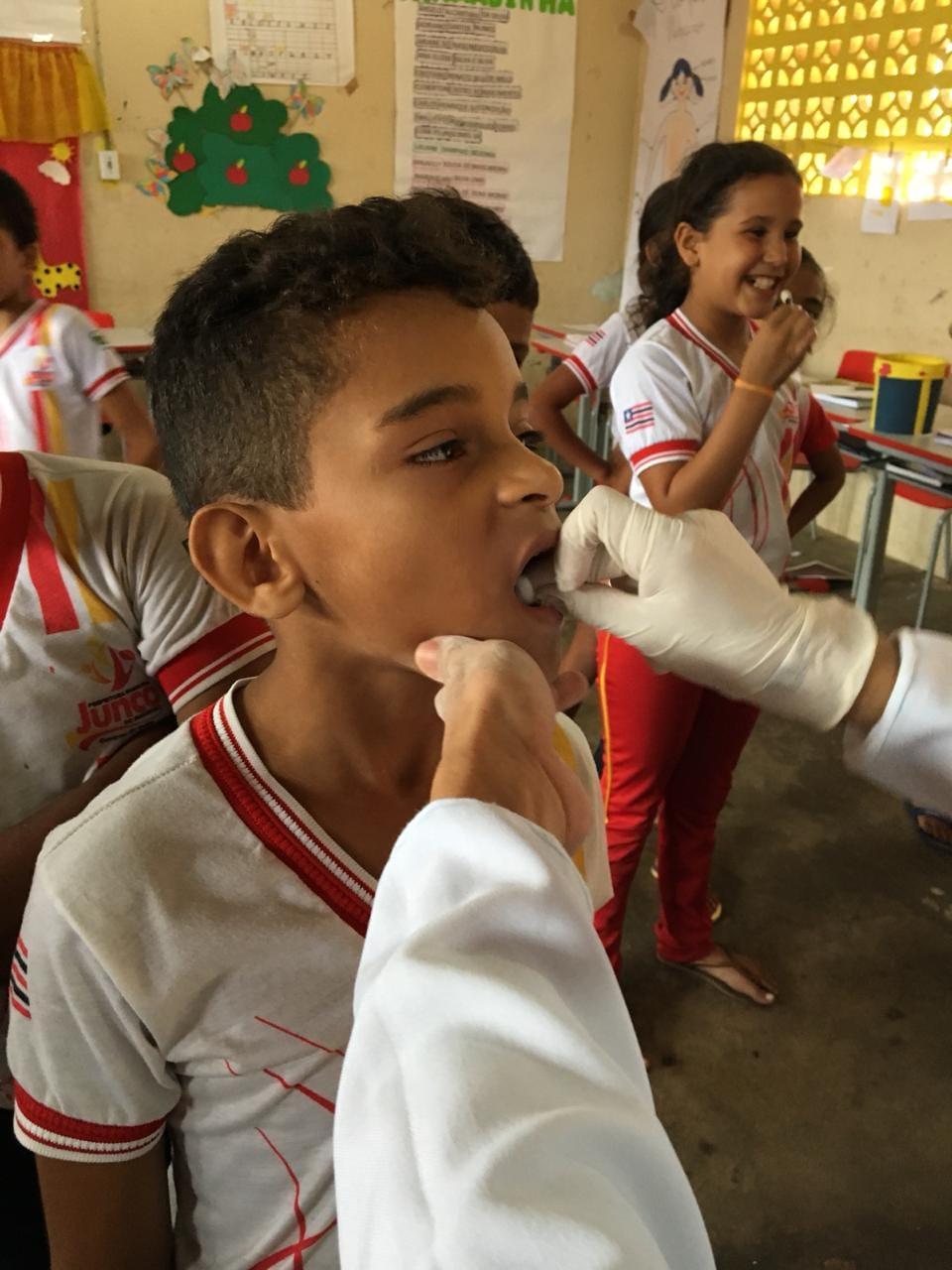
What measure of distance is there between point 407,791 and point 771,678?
337mm

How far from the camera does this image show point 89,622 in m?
1.02

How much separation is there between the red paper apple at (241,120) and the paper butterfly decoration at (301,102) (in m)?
0.19

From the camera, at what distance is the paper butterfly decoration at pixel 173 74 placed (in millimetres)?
4375

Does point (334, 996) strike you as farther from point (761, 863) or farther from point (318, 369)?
point (761, 863)

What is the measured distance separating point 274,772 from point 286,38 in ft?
15.4

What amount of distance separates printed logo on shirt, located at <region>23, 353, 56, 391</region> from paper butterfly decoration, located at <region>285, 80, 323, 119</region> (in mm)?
3237

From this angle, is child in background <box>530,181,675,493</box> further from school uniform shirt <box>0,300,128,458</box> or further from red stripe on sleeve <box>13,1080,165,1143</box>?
red stripe on sleeve <box>13,1080,165,1143</box>

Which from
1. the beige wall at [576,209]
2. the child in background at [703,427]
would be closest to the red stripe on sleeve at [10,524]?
the child in background at [703,427]

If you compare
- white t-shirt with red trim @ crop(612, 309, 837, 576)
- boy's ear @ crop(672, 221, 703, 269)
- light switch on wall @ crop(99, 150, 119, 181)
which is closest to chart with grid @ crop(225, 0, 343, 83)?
light switch on wall @ crop(99, 150, 119, 181)

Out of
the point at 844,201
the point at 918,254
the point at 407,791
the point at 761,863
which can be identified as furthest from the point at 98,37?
the point at 407,791

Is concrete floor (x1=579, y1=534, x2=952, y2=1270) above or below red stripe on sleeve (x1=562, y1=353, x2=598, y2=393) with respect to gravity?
below

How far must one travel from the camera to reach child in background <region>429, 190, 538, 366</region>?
1064 millimetres

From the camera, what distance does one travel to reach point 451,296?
79cm

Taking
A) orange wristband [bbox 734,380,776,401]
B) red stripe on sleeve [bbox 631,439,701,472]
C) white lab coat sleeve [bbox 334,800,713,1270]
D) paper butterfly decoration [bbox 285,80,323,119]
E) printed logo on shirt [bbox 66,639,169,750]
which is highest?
paper butterfly decoration [bbox 285,80,323,119]
